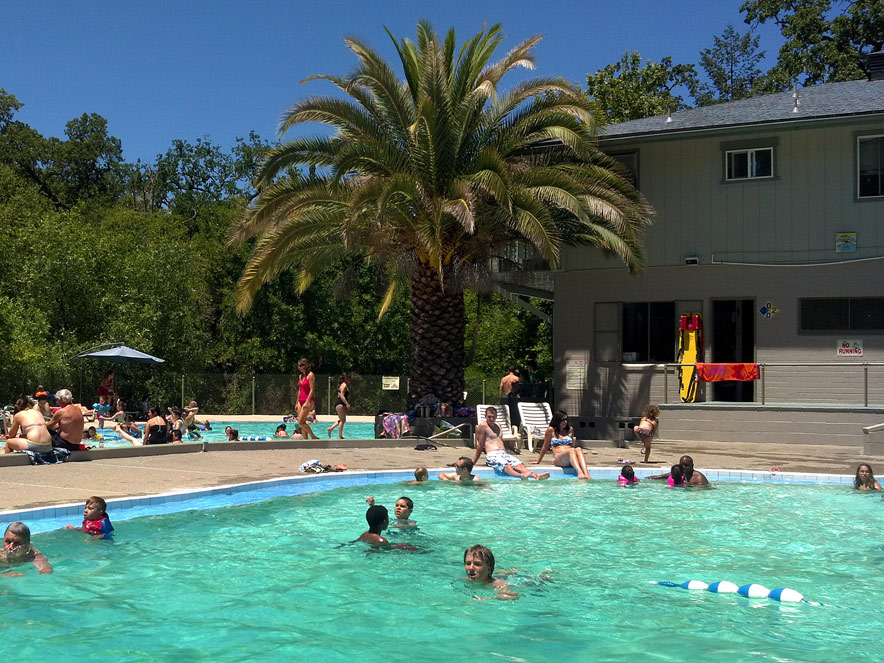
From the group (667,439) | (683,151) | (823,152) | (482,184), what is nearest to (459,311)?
(482,184)

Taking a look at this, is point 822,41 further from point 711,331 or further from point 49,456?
point 49,456

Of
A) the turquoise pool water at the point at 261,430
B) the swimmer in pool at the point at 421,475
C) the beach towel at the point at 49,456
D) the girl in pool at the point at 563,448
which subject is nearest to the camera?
the swimmer in pool at the point at 421,475

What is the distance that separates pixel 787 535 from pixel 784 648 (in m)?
4.80

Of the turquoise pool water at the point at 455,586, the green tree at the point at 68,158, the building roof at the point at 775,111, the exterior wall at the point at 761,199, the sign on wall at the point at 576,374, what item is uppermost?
the green tree at the point at 68,158

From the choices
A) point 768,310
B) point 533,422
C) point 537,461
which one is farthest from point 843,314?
point 537,461

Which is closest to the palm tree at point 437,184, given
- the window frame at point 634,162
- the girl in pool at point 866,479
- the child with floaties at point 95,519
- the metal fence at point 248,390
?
the window frame at point 634,162

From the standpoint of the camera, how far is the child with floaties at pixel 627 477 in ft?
50.9

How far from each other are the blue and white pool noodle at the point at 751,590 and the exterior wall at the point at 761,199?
15010mm

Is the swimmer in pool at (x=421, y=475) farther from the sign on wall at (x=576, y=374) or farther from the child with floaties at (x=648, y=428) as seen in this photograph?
the sign on wall at (x=576, y=374)

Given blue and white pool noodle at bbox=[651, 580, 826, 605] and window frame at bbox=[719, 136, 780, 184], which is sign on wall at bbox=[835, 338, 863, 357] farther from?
blue and white pool noodle at bbox=[651, 580, 826, 605]

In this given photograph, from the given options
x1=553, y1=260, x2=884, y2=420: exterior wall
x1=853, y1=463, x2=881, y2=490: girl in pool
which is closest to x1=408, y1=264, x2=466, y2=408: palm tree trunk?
x1=553, y1=260, x2=884, y2=420: exterior wall

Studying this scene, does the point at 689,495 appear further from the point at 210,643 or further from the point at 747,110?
the point at 747,110

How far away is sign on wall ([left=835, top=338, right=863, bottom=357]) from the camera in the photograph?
2219 cm

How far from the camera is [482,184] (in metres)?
19.6
